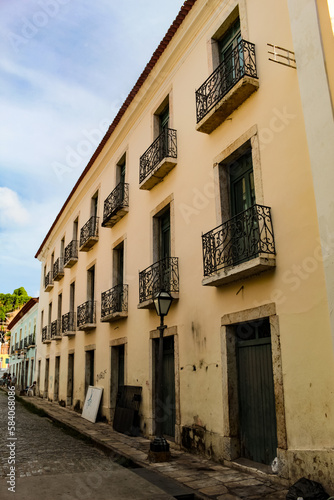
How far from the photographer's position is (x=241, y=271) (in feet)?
20.6

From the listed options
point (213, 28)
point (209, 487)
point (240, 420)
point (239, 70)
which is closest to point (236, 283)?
point (240, 420)

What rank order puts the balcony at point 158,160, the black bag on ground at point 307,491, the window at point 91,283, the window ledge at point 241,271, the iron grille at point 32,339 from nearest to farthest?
the black bag on ground at point 307,491
the window ledge at point 241,271
the balcony at point 158,160
the window at point 91,283
the iron grille at point 32,339

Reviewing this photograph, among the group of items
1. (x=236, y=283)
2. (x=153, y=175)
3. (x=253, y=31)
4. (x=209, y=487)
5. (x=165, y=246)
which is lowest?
(x=209, y=487)

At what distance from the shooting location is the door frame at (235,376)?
224 inches

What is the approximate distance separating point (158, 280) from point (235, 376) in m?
3.05

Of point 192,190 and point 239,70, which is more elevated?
point 239,70

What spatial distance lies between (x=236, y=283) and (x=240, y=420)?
6.98ft

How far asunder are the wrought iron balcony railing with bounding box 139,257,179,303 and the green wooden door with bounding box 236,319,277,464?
2176 millimetres

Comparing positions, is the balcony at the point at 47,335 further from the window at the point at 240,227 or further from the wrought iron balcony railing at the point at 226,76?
the wrought iron balcony railing at the point at 226,76

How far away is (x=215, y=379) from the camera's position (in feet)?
23.6

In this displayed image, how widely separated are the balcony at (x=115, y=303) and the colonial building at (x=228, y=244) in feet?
0.15

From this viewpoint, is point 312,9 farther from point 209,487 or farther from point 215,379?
point 209,487

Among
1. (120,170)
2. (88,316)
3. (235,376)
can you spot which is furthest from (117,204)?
(235,376)

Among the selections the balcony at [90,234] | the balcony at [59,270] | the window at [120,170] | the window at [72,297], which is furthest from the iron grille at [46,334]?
the window at [120,170]
